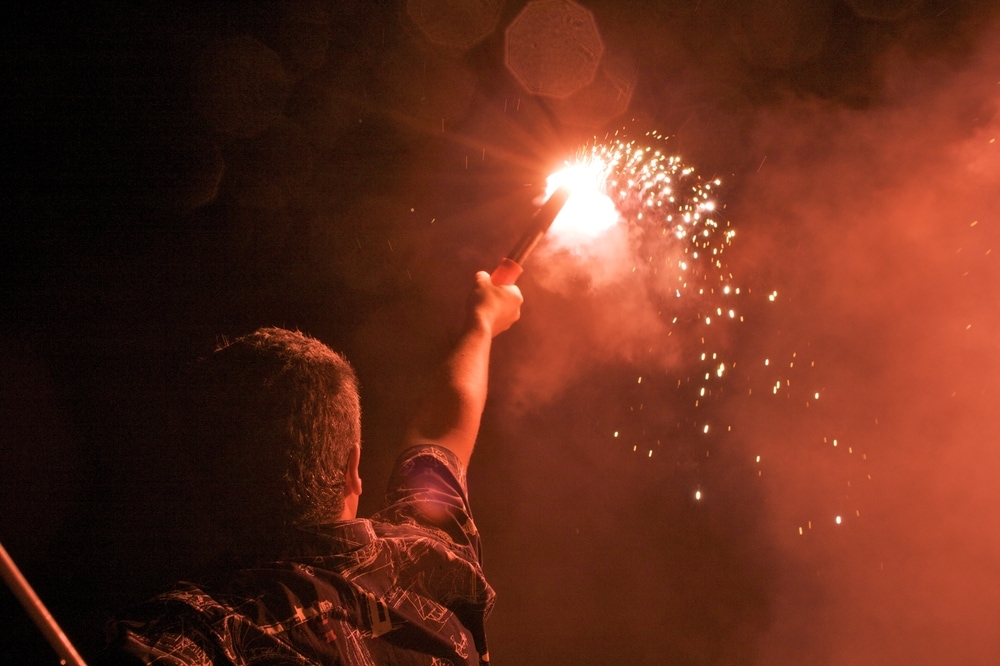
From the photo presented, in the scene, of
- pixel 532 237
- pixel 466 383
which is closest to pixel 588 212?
pixel 532 237

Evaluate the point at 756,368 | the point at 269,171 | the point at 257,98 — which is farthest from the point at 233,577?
the point at 756,368

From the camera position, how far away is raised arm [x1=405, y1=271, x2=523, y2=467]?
1.37 m

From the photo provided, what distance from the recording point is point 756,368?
2133 mm

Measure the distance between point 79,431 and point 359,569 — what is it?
109 cm

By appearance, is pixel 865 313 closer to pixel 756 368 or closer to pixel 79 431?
pixel 756 368

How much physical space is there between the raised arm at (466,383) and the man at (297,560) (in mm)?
331

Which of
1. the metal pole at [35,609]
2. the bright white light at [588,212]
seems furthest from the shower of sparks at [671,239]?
the metal pole at [35,609]

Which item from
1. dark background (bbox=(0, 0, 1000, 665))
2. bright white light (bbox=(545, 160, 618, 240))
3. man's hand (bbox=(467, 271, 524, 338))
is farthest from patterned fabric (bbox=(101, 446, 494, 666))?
bright white light (bbox=(545, 160, 618, 240))

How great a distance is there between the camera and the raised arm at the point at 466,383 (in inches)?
53.8

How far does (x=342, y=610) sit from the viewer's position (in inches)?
33.6

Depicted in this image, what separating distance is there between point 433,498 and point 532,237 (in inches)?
25.1

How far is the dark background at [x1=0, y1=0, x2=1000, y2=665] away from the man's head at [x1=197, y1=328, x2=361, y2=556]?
0.63 m

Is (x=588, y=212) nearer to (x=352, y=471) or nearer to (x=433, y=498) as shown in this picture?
(x=433, y=498)

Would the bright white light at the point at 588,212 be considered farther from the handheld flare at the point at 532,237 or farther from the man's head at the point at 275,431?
the man's head at the point at 275,431
